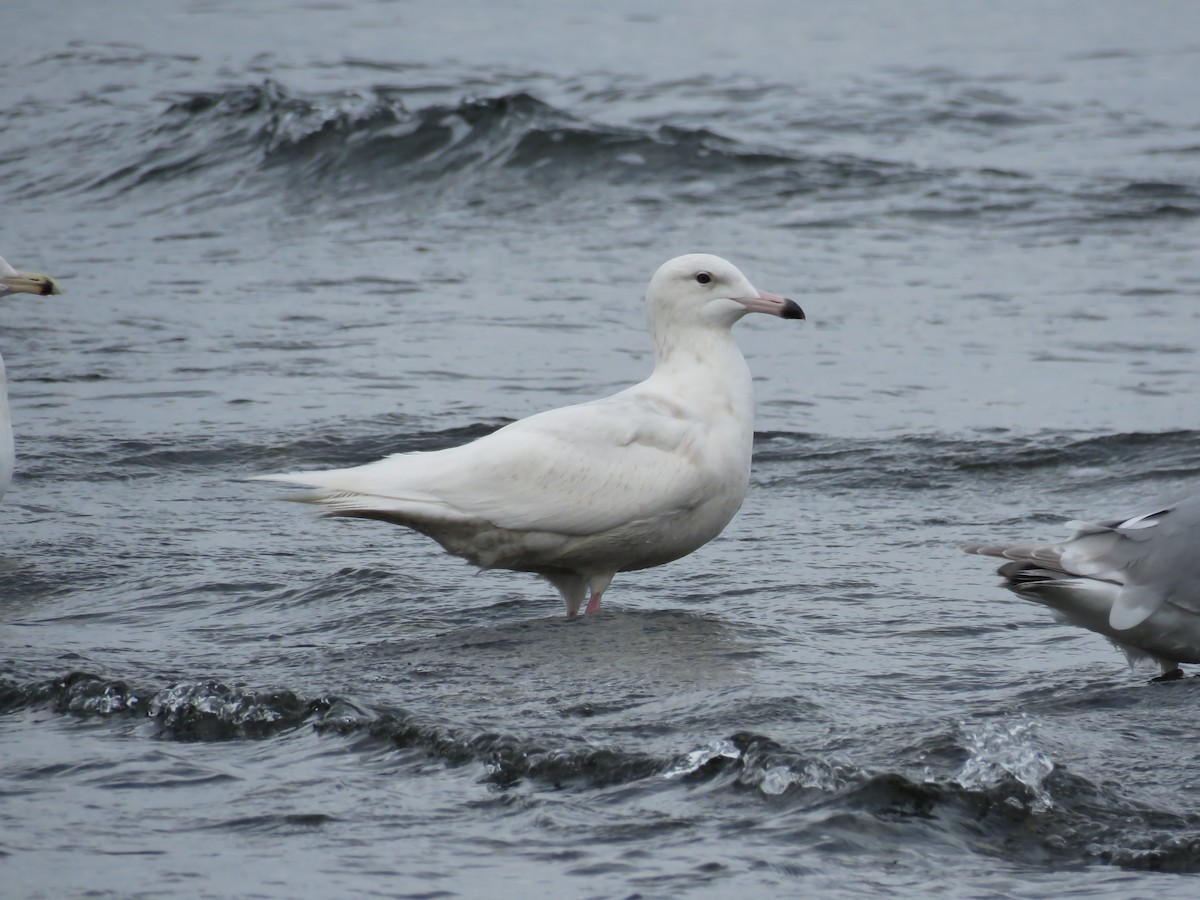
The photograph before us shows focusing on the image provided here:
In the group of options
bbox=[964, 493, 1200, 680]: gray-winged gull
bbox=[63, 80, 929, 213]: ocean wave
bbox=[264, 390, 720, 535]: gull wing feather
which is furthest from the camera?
bbox=[63, 80, 929, 213]: ocean wave

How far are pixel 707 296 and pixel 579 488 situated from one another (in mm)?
933

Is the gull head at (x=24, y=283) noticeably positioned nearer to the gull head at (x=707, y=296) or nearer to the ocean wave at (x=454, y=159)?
the gull head at (x=707, y=296)

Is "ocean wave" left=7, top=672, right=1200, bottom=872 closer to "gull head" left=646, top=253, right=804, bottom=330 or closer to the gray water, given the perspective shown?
the gray water

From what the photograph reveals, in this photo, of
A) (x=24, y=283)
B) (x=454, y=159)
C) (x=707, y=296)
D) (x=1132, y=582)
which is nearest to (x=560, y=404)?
(x=24, y=283)

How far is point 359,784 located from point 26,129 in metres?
15.6

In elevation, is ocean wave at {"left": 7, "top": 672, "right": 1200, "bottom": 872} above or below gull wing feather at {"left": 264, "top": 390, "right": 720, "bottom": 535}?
below

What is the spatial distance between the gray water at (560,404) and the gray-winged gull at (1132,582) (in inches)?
6.2

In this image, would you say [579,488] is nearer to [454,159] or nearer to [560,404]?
[560,404]

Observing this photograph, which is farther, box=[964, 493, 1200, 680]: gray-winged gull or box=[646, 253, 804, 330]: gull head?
box=[646, 253, 804, 330]: gull head

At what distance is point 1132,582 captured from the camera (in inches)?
211

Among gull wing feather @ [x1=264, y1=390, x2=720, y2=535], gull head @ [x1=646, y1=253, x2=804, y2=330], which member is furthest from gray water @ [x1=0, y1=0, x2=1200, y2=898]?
gull head @ [x1=646, y1=253, x2=804, y2=330]

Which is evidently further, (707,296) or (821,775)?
(707,296)

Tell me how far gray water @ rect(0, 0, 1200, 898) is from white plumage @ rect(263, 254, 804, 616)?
9.6 inches

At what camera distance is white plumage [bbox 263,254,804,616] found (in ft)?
19.2
